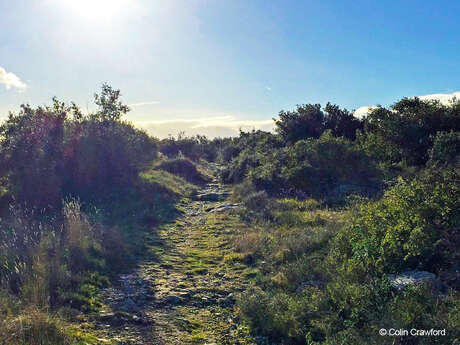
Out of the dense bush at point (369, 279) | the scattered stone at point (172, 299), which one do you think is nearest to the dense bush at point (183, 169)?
the dense bush at point (369, 279)

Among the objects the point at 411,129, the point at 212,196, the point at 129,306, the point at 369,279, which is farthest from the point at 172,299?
the point at 411,129

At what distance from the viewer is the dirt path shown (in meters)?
5.29

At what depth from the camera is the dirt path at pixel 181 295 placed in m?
5.29

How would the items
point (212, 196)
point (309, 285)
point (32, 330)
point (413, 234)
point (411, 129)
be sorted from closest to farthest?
point (32, 330) → point (413, 234) → point (309, 285) → point (411, 129) → point (212, 196)

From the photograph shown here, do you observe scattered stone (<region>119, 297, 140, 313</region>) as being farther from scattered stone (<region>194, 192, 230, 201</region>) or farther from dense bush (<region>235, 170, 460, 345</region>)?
scattered stone (<region>194, 192, 230, 201</region>)

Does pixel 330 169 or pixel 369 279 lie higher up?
pixel 330 169

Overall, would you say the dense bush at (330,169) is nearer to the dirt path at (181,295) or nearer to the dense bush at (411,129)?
the dense bush at (411,129)

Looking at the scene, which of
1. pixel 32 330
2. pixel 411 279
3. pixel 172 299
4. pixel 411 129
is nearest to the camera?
pixel 32 330

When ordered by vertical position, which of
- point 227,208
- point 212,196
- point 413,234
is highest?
point 413,234

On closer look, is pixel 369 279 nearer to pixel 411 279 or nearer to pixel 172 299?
pixel 411 279

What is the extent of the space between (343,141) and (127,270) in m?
12.0

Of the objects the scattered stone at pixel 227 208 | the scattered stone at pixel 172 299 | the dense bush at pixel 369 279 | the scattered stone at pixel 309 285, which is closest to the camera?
the dense bush at pixel 369 279

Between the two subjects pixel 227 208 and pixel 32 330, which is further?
pixel 227 208

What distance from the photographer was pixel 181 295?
6750mm
